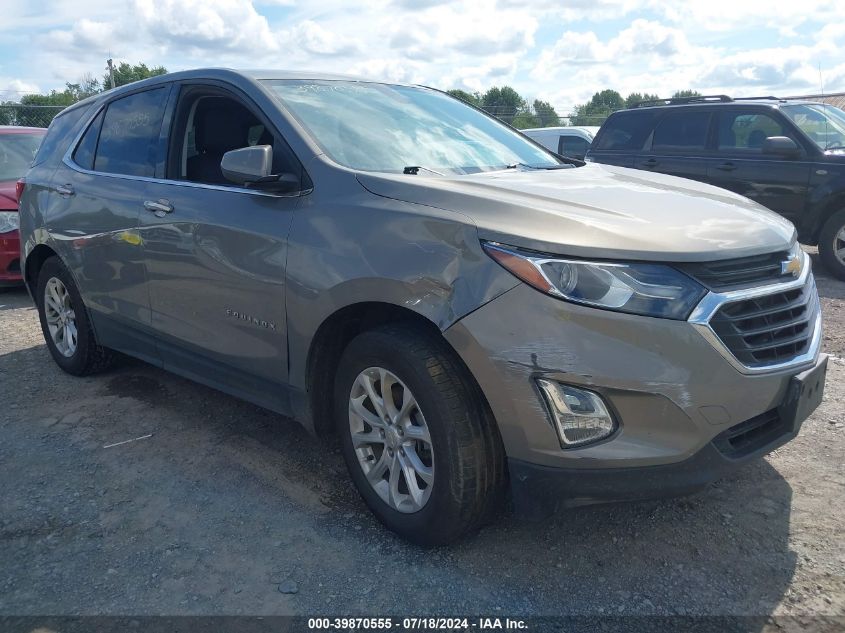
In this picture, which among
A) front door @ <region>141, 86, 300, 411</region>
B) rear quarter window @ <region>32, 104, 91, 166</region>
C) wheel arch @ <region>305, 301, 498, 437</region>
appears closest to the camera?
wheel arch @ <region>305, 301, 498, 437</region>

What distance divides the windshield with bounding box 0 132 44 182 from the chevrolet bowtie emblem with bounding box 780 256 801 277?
8.35 meters

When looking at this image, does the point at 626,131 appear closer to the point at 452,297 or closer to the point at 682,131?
the point at 682,131

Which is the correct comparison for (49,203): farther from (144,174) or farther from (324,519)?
(324,519)

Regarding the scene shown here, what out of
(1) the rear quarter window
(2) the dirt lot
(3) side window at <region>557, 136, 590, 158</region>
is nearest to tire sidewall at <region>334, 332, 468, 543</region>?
(2) the dirt lot

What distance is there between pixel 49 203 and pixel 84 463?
6.36 ft

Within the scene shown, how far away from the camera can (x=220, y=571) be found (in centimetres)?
288

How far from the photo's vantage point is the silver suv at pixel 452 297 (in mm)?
2441

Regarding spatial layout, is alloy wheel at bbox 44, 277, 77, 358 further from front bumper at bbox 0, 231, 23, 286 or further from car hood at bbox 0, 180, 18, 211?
car hood at bbox 0, 180, 18, 211

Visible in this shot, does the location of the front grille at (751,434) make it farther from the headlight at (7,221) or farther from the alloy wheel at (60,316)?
the headlight at (7,221)

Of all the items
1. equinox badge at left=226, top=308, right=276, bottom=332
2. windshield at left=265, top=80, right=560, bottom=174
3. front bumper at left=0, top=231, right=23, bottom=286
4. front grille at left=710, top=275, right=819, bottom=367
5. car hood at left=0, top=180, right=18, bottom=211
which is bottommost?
front bumper at left=0, top=231, right=23, bottom=286

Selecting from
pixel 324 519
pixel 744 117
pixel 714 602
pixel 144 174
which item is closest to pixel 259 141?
pixel 144 174

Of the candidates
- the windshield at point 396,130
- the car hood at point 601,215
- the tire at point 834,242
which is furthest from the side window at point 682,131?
the car hood at point 601,215

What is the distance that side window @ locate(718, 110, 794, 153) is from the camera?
27.4 ft

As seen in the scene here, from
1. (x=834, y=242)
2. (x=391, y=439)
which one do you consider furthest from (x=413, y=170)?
(x=834, y=242)
